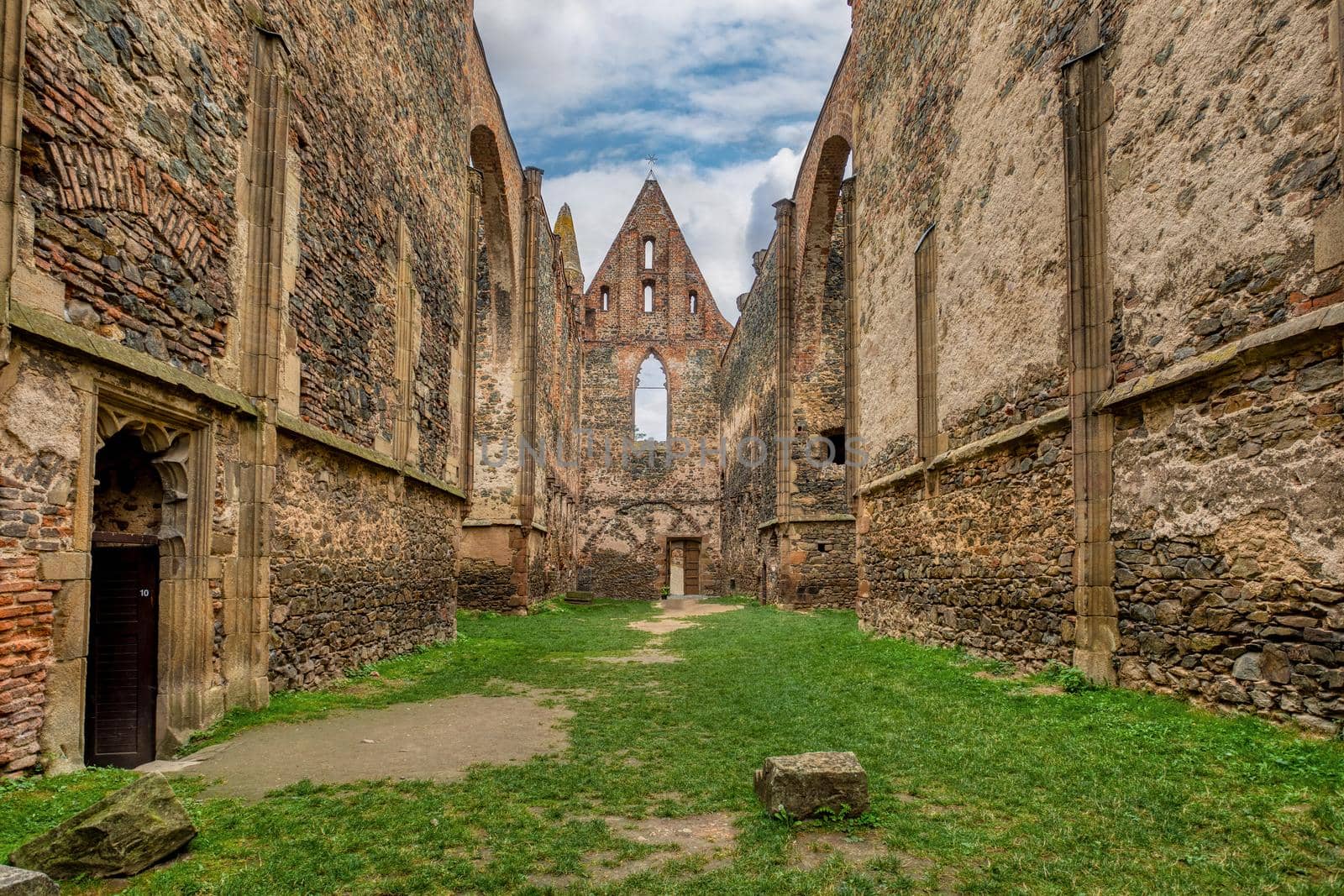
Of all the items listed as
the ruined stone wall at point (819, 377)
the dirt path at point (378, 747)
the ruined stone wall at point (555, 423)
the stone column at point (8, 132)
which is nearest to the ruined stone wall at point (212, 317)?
Result: the stone column at point (8, 132)

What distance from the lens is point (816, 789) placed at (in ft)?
12.2

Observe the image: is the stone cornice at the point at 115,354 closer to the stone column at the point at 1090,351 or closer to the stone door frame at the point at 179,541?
the stone door frame at the point at 179,541

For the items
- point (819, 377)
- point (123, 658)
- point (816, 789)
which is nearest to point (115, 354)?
point (123, 658)

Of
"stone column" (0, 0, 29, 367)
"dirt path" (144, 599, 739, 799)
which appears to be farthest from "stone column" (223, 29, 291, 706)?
"stone column" (0, 0, 29, 367)

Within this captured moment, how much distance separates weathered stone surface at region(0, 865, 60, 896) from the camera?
7.13ft

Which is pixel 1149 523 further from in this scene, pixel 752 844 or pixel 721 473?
pixel 721 473

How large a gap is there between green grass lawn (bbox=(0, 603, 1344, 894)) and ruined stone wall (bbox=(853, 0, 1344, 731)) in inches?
30.5

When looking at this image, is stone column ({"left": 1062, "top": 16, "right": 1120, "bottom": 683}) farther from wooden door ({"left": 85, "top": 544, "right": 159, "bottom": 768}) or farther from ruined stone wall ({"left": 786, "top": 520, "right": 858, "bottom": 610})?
ruined stone wall ({"left": 786, "top": 520, "right": 858, "bottom": 610})

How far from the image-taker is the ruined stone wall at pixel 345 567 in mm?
7191

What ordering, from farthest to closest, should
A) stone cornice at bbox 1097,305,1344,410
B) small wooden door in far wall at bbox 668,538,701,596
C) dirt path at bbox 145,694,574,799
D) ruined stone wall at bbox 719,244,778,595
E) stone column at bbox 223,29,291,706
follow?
small wooden door in far wall at bbox 668,538,701,596, ruined stone wall at bbox 719,244,778,595, stone column at bbox 223,29,291,706, dirt path at bbox 145,694,574,799, stone cornice at bbox 1097,305,1344,410

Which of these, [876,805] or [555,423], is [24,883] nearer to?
[876,805]

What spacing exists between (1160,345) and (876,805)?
13.8 feet

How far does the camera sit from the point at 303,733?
18.8 ft

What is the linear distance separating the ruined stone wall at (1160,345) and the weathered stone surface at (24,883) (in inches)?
231
